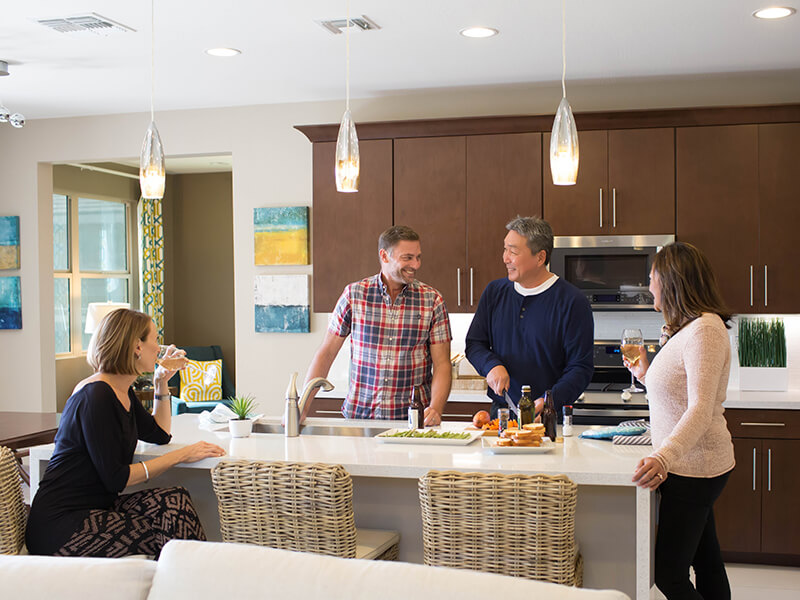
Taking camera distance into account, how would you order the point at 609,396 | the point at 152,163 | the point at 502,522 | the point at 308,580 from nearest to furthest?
the point at 308,580 → the point at 502,522 → the point at 152,163 → the point at 609,396

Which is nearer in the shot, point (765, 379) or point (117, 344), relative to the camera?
point (117, 344)

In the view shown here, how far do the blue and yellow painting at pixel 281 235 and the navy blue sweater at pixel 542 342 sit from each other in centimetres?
235

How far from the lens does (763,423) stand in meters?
4.57

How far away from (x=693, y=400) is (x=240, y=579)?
1.34m

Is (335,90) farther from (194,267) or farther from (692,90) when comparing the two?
(194,267)

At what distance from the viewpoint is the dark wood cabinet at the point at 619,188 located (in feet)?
16.2

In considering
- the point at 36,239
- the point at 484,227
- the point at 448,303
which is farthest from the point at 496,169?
the point at 36,239

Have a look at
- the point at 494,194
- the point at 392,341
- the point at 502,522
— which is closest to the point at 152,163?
the point at 392,341

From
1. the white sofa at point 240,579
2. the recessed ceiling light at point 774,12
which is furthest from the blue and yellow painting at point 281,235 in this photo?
the white sofa at point 240,579

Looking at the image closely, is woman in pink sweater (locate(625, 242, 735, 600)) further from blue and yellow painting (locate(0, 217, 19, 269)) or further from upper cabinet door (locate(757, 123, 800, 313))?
blue and yellow painting (locate(0, 217, 19, 269))

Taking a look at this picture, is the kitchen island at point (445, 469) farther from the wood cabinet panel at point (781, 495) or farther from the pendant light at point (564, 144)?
the wood cabinet panel at point (781, 495)

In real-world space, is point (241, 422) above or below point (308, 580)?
Result: above

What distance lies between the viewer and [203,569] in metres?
1.92

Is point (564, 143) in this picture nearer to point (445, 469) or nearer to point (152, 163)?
point (445, 469)
